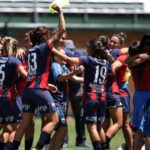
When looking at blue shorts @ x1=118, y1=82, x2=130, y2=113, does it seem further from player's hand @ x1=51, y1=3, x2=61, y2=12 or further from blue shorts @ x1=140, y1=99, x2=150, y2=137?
player's hand @ x1=51, y1=3, x2=61, y2=12

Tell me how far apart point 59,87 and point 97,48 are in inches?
43.7

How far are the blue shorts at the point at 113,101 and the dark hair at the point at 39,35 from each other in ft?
6.58

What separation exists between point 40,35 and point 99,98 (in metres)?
1.36

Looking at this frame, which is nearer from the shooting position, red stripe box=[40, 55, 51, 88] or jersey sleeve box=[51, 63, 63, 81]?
red stripe box=[40, 55, 51, 88]

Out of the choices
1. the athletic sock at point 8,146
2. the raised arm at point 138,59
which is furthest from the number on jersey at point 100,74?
the athletic sock at point 8,146

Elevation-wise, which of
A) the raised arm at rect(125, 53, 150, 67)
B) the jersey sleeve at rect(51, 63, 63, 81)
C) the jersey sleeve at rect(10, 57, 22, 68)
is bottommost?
the jersey sleeve at rect(51, 63, 63, 81)

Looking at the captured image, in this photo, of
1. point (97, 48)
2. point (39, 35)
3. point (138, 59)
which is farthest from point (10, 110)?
point (138, 59)

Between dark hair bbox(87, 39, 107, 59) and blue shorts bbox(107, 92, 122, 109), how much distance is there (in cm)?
130

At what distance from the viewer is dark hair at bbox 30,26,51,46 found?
41.7 feet

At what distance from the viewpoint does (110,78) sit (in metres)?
14.4

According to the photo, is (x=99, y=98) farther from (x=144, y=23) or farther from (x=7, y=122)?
(x=144, y=23)

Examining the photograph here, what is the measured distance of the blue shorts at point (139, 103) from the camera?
12.2 meters

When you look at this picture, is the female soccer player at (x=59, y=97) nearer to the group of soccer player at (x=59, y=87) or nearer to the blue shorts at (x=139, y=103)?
the group of soccer player at (x=59, y=87)

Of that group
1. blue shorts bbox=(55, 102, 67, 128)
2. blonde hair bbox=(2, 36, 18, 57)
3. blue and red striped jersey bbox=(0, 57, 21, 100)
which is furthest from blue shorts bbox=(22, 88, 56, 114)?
blonde hair bbox=(2, 36, 18, 57)
